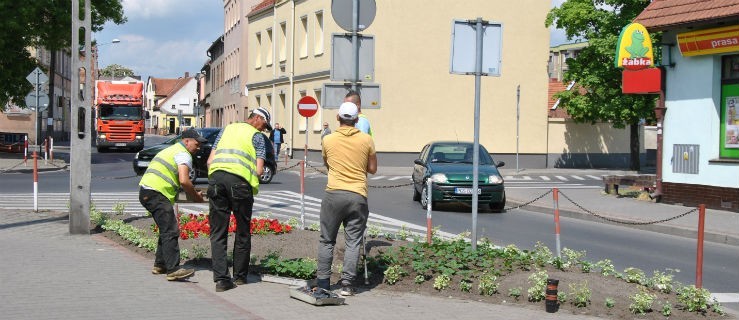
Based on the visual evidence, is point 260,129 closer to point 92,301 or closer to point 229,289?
point 229,289

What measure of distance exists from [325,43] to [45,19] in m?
12.0

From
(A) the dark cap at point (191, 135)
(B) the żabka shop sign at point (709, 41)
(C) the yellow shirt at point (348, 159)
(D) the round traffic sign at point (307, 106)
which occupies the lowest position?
(C) the yellow shirt at point (348, 159)

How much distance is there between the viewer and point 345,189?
797cm

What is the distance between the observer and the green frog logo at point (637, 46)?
2080cm

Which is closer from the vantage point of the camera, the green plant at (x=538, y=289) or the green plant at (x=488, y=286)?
the green plant at (x=538, y=289)

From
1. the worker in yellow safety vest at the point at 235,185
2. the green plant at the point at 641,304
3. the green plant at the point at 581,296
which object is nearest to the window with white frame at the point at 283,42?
the worker in yellow safety vest at the point at 235,185

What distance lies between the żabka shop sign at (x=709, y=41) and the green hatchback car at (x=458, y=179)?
200 inches

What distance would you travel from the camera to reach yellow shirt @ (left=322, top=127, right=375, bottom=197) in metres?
8.00

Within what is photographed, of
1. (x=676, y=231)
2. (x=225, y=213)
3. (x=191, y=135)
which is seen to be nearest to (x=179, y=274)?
(x=225, y=213)

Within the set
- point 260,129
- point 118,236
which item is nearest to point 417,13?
point 118,236

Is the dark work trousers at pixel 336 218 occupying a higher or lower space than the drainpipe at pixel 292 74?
lower

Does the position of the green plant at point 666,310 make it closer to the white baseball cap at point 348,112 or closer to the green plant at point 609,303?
the green plant at point 609,303

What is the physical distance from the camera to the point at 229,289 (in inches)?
332

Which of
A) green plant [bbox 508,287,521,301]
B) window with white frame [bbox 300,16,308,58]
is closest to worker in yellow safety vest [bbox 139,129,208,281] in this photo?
green plant [bbox 508,287,521,301]
